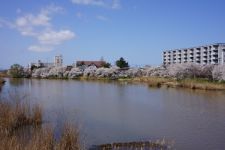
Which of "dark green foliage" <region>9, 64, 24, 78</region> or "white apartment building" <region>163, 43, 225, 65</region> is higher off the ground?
"white apartment building" <region>163, 43, 225, 65</region>

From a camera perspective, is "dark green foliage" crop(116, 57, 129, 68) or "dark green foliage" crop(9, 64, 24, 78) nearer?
"dark green foliage" crop(9, 64, 24, 78)

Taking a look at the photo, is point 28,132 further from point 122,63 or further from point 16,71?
point 122,63

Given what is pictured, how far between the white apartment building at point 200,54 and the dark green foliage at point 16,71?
49817 mm

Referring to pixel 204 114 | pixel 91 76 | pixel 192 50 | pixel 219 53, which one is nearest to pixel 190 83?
pixel 204 114

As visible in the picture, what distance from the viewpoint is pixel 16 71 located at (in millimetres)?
78312

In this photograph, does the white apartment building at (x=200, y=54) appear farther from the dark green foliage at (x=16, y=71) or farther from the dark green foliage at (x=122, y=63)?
the dark green foliage at (x=16, y=71)

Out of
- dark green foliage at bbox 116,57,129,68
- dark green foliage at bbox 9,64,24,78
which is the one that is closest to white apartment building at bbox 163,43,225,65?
dark green foliage at bbox 116,57,129,68

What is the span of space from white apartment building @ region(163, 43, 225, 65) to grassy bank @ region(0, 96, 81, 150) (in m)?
80.9

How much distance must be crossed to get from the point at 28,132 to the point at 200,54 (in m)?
97.3

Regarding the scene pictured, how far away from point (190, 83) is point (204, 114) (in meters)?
23.2

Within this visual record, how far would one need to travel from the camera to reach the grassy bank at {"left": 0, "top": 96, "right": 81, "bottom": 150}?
731 cm

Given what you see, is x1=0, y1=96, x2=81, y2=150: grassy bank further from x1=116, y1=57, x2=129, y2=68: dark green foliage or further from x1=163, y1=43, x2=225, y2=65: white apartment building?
x1=163, y1=43, x2=225, y2=65: white apartment building

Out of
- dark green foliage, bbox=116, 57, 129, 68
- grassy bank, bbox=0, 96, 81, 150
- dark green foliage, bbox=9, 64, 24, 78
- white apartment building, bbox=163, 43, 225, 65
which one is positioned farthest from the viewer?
white apartment building, bbox=163, 43, 225, 65

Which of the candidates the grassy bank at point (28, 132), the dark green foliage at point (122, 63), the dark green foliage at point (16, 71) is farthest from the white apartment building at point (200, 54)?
the grassy bank at point (28, 132)
